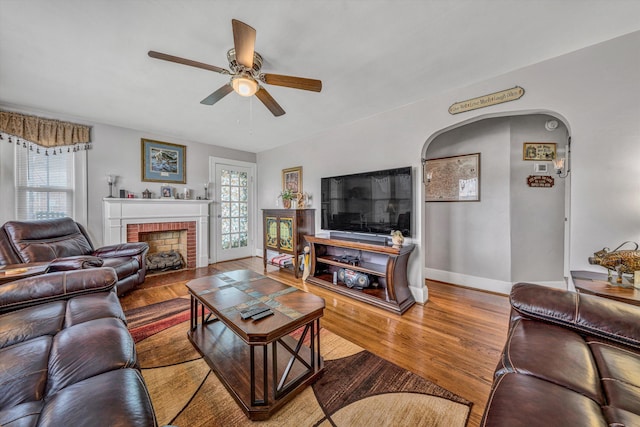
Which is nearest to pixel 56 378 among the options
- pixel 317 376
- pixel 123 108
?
pixel 317 376

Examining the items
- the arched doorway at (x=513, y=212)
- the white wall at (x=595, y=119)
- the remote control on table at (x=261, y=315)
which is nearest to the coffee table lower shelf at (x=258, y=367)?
the remote control on table at (x=261, y=315)

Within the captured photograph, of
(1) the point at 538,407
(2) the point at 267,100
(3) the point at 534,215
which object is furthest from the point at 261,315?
(3) the point at 534,215

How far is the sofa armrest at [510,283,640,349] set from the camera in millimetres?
990

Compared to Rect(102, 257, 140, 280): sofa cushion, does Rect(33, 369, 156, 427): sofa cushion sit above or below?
above

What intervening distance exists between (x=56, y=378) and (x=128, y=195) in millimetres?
3538

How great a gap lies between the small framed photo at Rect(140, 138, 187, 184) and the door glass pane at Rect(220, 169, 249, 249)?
0.76 metres

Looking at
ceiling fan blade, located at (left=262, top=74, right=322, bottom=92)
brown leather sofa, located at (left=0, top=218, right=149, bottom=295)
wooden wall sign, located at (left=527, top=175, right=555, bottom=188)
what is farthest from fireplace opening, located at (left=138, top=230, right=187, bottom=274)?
wooden wall sign, located at (left=527, top=175, right=555, bottom=188)

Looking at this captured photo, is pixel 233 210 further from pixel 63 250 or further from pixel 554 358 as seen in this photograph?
pixel 554 358

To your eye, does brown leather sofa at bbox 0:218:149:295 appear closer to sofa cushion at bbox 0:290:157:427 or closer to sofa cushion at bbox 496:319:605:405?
sofa cushion at bbox 0:290:157:427

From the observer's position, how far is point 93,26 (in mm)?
1570

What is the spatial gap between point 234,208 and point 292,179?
1.51 m

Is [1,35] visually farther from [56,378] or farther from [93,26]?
[56,378]

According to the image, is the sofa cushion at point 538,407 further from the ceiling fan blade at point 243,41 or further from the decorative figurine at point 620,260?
the ceiling fan blade at point 243,41

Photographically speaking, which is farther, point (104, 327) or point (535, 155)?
point (535, 155)
